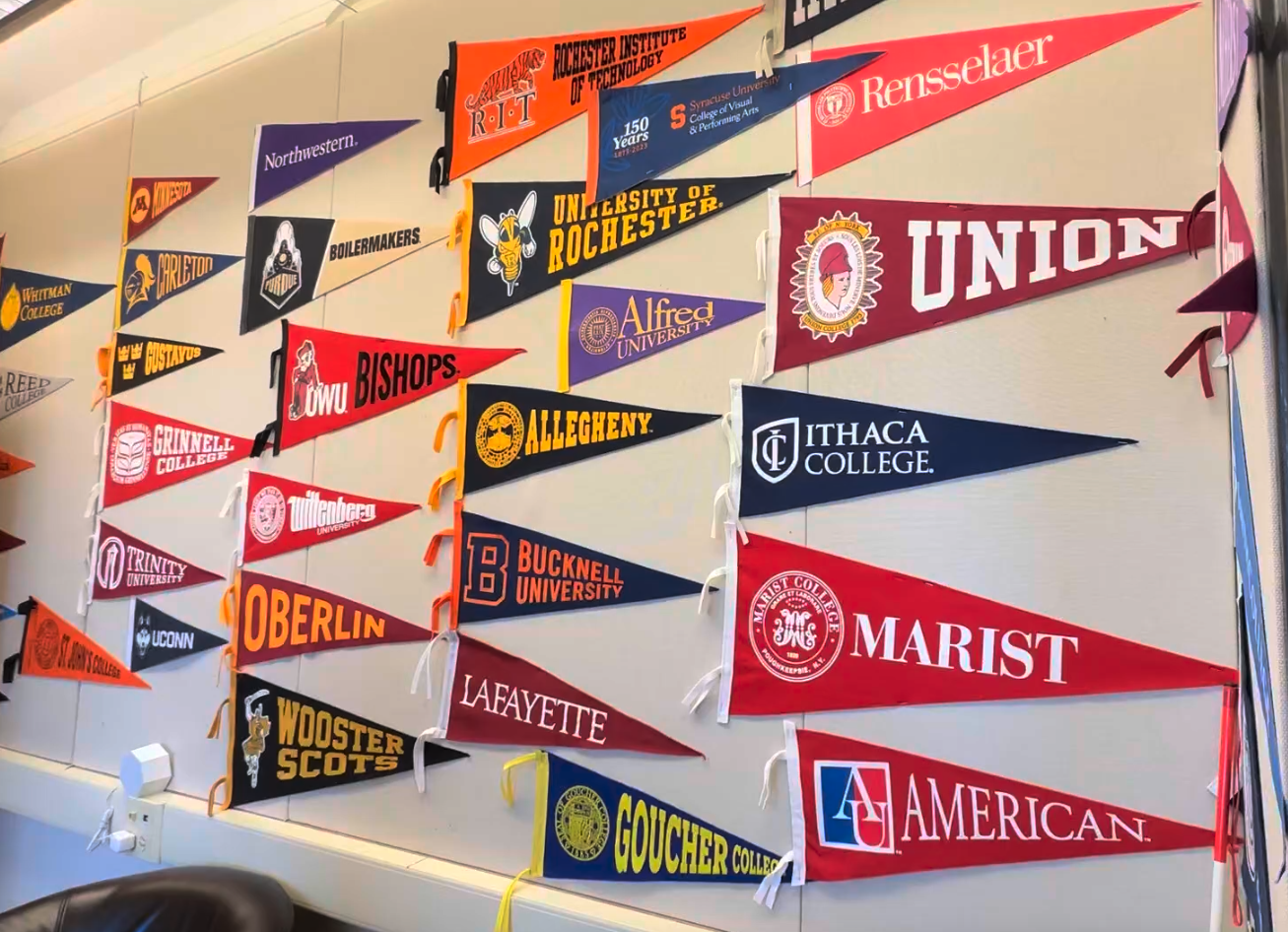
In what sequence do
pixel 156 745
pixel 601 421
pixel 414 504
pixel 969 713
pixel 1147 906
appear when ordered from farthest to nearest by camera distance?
pixel 156 745
pixel 414 504
pixel 601 421
pixel 969 713
pixel 1147 906

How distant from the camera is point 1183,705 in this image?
1077 mm

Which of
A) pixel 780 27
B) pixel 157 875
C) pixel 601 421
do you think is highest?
pixel 780 27

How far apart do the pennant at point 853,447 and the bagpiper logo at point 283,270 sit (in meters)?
1.12

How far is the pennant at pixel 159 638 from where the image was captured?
1.95 metres

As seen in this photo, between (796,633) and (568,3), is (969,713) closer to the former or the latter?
(796,633)

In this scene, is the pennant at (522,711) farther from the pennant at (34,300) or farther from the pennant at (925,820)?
the pennant at (34,300)

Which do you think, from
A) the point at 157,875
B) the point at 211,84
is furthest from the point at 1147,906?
the point at 211,84

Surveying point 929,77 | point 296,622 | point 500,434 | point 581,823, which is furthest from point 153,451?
point 929,77

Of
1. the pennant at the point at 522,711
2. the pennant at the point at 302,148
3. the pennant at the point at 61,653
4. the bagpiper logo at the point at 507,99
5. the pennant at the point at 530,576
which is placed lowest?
the pennant at the point at 61,653

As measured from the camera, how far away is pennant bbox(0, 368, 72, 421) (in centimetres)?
239

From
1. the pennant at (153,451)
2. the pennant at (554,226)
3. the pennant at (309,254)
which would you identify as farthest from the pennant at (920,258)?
the pennant at (153,451)

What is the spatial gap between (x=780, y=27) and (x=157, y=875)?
6.31 ft

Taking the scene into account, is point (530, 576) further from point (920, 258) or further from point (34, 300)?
point (34, 300)

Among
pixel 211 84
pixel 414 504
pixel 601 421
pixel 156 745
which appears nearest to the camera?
pixel 601 421
